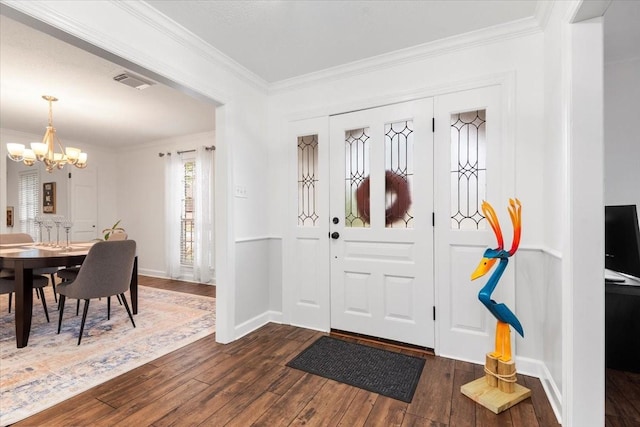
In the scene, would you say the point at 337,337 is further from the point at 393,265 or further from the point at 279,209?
the point at 279,209

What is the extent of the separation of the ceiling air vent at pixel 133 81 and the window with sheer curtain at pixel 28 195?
15.1 feet

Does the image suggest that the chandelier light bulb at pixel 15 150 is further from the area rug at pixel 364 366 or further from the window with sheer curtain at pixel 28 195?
the area rug at pixel 364 366

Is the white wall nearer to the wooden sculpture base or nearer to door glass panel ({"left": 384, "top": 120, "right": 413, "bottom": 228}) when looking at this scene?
door glass panel ({"left": 384, "top": 120, "right": 413, "bottom": 228})

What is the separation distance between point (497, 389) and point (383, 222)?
1387 mm

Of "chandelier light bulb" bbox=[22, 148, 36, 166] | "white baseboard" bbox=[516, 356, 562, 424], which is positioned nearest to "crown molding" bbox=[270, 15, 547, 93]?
"white baseboard" bbox=[516, 356, 562, 424]

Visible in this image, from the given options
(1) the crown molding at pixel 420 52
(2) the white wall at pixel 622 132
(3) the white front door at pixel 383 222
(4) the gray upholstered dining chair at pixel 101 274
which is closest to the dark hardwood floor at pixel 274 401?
(3) the white front door at pixel 383 222

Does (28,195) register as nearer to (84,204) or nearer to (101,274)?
(84,204)

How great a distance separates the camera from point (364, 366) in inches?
86.5

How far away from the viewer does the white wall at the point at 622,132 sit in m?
2.48

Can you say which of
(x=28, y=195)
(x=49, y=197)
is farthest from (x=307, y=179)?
(x=28, y=195)

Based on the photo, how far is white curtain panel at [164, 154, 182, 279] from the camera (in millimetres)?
5305

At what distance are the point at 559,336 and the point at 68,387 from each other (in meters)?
3.02

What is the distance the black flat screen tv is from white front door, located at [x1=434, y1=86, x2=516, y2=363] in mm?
638

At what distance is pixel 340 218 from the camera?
9.30ft
